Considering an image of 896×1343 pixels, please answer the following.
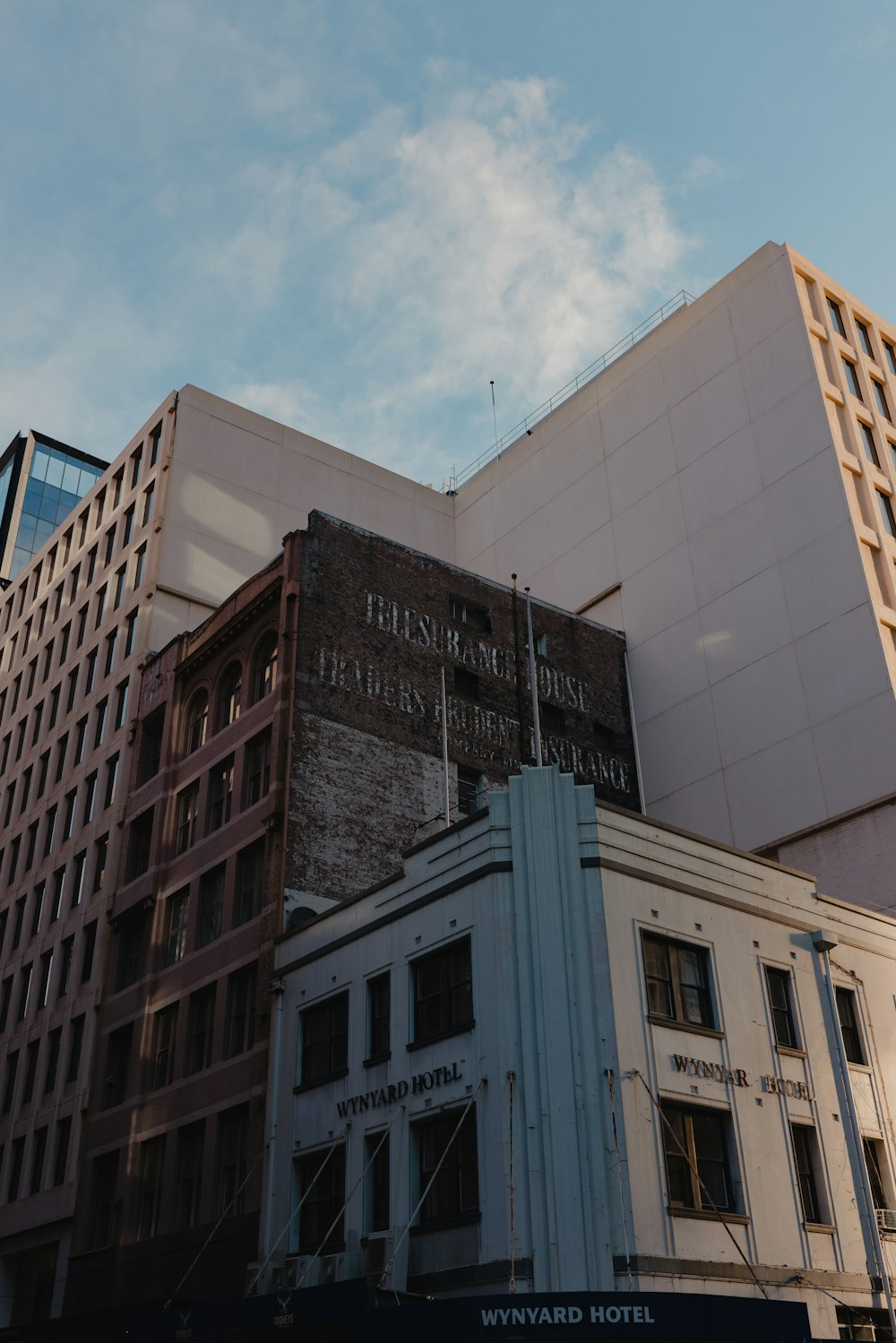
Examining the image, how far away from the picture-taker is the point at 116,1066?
4575 cm

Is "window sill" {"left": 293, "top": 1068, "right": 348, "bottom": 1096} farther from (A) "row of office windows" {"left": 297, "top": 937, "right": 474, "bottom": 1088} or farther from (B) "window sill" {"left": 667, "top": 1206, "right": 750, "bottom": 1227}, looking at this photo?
(B) "window sill" {"left": 667, "top": 1206, "right": 750, "bottom": 1227}

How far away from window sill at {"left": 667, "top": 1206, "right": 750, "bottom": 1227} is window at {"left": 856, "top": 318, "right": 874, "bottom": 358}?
Answer: 41.1 metres

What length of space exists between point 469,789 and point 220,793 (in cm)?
890

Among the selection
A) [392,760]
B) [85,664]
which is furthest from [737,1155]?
[85,664]

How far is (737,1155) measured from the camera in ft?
96.0

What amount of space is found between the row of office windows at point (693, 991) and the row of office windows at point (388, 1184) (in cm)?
512

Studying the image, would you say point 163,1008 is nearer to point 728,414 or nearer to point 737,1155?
point 737,1155

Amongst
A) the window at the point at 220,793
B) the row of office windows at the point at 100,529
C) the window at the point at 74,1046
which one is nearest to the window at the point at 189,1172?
the window at the point at 74,1046

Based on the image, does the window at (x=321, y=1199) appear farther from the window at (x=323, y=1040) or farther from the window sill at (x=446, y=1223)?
the window sill at (x=446, y=1223)

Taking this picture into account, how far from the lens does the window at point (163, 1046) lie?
4244 centimetres

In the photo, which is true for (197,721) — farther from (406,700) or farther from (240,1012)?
(240,1012)

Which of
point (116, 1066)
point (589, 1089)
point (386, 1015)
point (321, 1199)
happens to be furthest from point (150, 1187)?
point (589, 1089)

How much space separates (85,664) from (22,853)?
902 centimetres

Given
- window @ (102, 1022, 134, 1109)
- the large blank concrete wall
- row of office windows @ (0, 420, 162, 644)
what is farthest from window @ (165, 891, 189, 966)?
row of office windows @ (0, 420, 162, 644)
